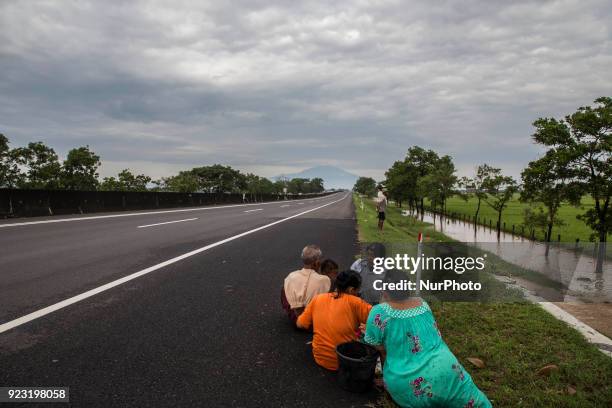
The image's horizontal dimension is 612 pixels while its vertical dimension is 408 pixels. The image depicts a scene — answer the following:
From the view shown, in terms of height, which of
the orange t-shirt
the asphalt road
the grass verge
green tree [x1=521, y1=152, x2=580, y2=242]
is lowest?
the grass verge

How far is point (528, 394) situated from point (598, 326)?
333 cm

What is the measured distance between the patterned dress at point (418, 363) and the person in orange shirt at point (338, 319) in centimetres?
48

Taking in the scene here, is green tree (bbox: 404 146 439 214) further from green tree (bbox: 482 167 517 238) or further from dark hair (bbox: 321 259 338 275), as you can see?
dark hair (bbox: 321 259 338 275)

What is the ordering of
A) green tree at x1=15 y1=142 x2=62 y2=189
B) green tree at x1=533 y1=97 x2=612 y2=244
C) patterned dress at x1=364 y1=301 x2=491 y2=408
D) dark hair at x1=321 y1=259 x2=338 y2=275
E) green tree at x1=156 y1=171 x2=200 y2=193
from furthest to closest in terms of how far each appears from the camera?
green tree at x1=156 y1=171 x2=200 y2=193 < green tree at x1=15 y1=142 x2=62 y2=189 < green tree at x1=533 y1=97 x2=612 y2=244 < dark hair at x1=321 y1=259 x2=338 y2=275 < patterned dress at x1=364 y1=301 x2=491 y2=408

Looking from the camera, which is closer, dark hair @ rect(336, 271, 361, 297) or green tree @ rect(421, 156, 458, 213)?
dark hair @ rect(336, 271, 361, 297)

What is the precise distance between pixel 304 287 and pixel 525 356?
260 cm

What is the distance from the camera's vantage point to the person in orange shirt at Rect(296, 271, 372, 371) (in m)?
3.73

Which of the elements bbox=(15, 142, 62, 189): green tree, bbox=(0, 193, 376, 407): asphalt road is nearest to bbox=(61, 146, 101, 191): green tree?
bbox=(15, 142, 62, 189): green tree

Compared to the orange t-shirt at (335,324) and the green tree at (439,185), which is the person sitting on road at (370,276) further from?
the green tree at (439,185)

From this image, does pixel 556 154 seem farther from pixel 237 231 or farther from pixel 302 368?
pixel 302 368

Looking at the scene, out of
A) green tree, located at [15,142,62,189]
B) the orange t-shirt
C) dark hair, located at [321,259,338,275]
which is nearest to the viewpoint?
the orange t-shirt

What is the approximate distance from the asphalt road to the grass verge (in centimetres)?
119

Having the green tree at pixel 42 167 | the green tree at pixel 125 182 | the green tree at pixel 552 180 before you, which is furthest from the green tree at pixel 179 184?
the green tree at pixel 552 180

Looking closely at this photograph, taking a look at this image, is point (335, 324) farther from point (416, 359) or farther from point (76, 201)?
point (76, 201)
